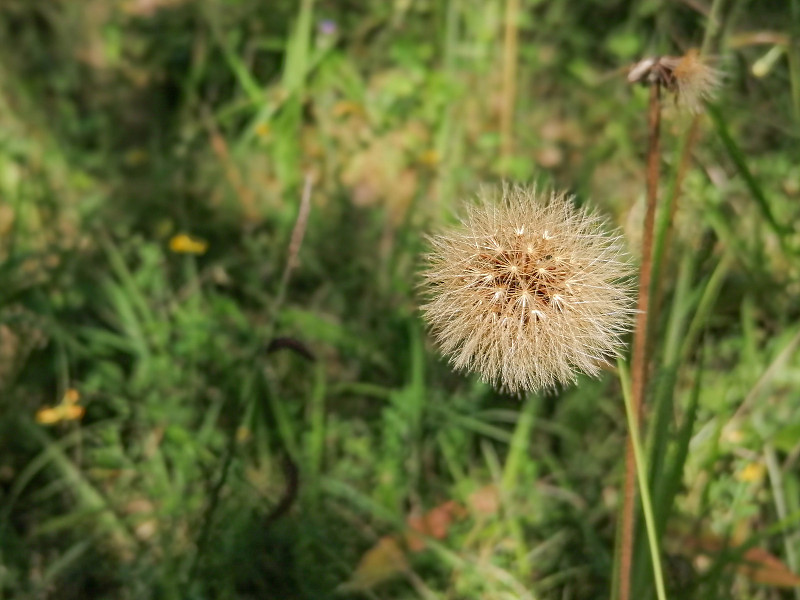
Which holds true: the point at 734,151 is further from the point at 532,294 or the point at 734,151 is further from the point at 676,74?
the point at 532,294

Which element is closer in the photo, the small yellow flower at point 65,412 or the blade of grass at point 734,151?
the blade of grass at point 734,151

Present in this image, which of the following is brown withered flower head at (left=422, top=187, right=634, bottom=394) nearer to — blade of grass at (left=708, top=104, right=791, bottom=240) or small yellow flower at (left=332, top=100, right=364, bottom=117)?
blade of grass at (left=708, top=104, right=791, bottom=240)

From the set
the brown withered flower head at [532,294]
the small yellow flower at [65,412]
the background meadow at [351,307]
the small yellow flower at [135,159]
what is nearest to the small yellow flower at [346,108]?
the background meadow at [351,307]

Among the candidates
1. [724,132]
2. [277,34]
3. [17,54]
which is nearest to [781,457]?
[724,132]

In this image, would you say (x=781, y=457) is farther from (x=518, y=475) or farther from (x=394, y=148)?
(x=394, y=148)

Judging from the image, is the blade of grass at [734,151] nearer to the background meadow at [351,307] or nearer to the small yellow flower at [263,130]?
the background meadow at [351,307]

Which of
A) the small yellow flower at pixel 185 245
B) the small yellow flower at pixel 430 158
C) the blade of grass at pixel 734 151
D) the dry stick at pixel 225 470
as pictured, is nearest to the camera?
the blade of grass at pixel 734 151

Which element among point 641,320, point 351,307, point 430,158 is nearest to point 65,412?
point 351,307
